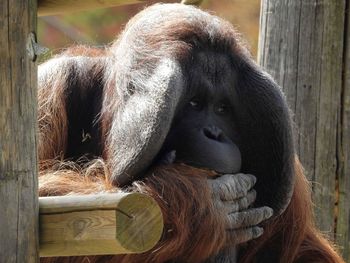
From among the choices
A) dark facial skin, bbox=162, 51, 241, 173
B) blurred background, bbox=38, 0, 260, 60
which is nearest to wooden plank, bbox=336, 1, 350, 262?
dark facial skin, bbox=162, 51, 241, 173

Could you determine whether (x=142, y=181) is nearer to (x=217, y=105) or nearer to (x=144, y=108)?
(x=144, y=108)

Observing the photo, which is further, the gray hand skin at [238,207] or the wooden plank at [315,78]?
the wooden plank at [315,78]

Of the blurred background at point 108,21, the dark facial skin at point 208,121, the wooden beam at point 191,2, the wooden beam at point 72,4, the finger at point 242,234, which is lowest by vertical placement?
the finger at point 242,234

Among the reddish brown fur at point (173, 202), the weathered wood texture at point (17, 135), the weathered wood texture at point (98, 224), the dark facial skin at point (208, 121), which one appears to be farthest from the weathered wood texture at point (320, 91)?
the weathered wood texture at point (17, 135)

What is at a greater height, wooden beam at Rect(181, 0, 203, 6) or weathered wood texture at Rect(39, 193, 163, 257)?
wooden beam at Rect(181, 0, 203, 6)

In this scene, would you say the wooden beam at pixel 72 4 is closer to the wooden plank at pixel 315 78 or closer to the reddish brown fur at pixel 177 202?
the reddish brown fur at pixel 177 202

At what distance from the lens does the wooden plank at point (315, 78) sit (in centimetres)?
378

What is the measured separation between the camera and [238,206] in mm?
3178

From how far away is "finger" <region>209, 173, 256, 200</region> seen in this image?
10.2ft

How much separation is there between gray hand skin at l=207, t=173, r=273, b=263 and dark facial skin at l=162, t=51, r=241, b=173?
53mm

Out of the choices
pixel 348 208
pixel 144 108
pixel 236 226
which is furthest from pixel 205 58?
pixel 348 208

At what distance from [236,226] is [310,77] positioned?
90 centimetres

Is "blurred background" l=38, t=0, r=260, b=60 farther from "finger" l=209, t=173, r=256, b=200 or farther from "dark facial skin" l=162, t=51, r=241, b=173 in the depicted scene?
"finger" l=209, t=173, r=256, b=200

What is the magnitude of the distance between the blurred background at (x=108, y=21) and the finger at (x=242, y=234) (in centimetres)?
676
